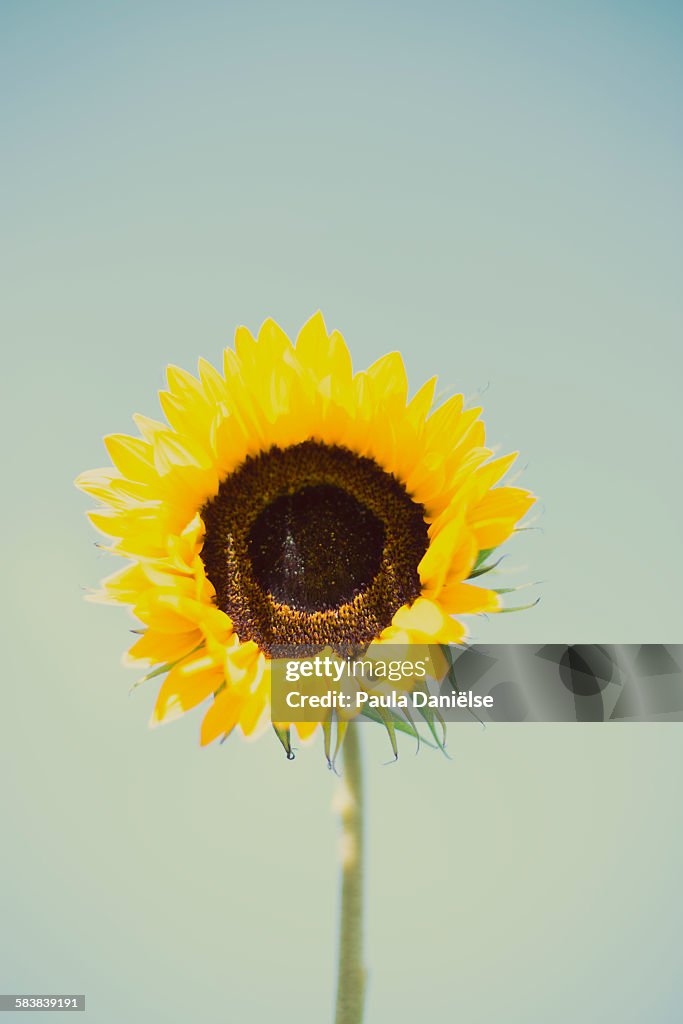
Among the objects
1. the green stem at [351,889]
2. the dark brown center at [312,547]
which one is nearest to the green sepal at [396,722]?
the green stem at [351,889]

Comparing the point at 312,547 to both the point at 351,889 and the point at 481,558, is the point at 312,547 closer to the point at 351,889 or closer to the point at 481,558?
the point at 481,558

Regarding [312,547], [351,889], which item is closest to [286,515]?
[312,547]

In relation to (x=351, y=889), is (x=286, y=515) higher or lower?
higher

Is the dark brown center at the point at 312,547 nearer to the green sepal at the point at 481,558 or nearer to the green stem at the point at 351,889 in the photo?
the green sepal at the point at 481,558

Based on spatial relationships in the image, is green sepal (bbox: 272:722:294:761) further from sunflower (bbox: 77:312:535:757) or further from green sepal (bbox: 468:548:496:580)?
green sepal (bbox: 468:548:496:580)

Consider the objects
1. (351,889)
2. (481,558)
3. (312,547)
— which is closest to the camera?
(351,889)

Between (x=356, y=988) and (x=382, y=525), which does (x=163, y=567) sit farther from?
(x=356, y=988)

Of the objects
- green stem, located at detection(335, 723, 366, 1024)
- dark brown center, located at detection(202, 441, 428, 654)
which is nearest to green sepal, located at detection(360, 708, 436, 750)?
green stem, located at detection(335, 723, 366, 1024)

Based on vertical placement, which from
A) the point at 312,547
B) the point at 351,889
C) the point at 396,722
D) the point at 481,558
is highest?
the point at 312,547
